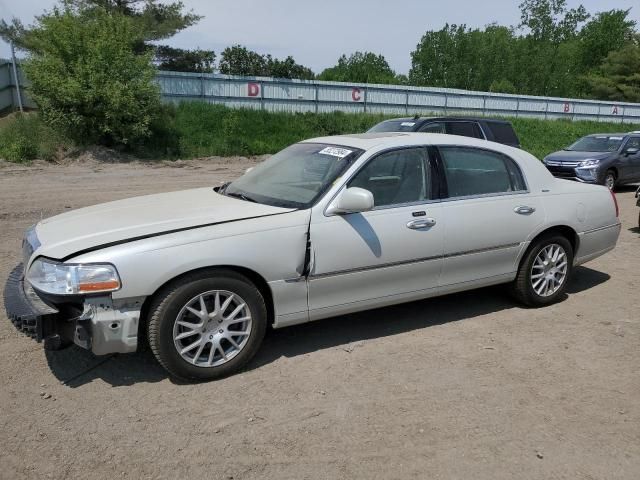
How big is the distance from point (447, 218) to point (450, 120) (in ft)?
24.2

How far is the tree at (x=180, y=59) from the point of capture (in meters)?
31.8

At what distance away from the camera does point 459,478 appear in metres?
2.80

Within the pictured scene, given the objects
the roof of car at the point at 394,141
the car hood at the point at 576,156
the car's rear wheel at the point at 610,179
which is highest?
the roof of car at the point at 394,141

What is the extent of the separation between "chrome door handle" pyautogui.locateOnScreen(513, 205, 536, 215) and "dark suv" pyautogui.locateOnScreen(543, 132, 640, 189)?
9.54 meters

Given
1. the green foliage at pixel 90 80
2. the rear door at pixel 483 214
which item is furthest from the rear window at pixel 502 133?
the green foliage at pixel 90 80

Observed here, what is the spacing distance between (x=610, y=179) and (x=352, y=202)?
12146 mm

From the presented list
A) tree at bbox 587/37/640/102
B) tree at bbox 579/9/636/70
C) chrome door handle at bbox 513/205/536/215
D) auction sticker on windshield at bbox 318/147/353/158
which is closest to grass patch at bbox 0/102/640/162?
auction sticker on windshield at bbox 318/147/353/158

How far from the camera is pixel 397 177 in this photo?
4473 mm

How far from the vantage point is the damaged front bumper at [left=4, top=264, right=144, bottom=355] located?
338cm

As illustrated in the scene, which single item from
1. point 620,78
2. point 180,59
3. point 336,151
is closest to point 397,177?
point 336,151

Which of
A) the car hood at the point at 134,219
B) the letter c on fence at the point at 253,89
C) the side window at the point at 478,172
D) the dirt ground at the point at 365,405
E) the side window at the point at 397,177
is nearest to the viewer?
the dirt ground at the point at 365,405

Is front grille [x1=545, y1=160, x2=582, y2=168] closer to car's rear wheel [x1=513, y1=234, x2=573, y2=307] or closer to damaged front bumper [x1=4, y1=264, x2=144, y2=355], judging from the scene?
car's rear wheel [x1=513, y1=234, x2=573, y2=307]

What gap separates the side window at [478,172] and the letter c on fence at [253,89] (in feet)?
70.0

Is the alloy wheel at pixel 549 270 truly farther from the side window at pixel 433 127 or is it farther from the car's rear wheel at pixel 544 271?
the side window at pixel 433 127
